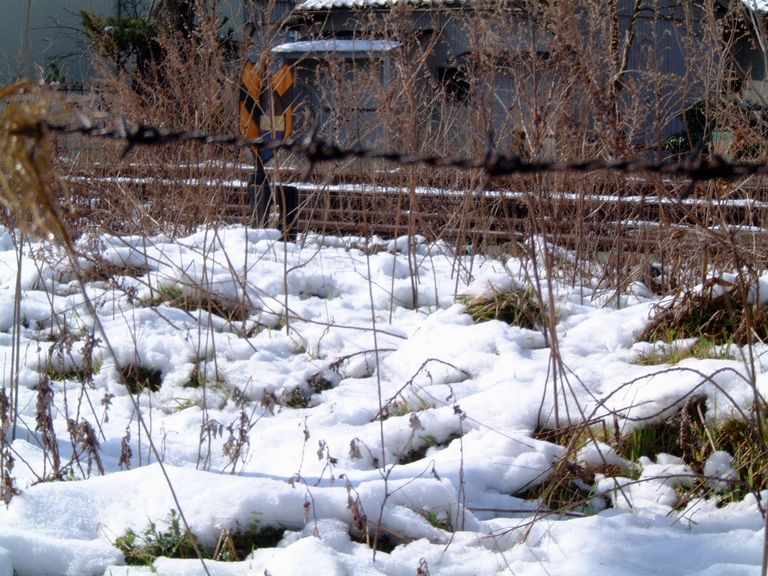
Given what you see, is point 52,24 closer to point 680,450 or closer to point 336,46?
point 336,46

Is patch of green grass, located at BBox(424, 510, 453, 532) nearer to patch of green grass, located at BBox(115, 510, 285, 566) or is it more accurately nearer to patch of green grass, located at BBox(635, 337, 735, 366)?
patch of green grass, located at BBox(115, 510, 285, 566)

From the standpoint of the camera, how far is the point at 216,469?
333 cm

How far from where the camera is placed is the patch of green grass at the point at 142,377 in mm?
4223

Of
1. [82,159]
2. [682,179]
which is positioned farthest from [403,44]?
[82,159]

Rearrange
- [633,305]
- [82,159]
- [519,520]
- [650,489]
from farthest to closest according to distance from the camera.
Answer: [82,159] < [633,305] < [650,489] < [519,520]

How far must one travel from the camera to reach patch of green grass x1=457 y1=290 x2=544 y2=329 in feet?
15.5

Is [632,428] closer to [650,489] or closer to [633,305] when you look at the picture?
[650,489]

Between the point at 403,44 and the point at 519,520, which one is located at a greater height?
the point at 403,44

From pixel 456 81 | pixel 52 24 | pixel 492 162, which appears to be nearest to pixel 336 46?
pixel 492 162

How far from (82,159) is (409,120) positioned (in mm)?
4849

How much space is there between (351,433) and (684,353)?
1519 millimetres

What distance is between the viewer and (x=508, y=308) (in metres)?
4.86

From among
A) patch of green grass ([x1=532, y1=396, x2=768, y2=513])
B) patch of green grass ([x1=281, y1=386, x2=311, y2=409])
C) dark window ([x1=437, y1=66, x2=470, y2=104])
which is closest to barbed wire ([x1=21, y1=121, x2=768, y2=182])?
patch of green grass ([x1=532, y1=396, x2=768, y2=513])

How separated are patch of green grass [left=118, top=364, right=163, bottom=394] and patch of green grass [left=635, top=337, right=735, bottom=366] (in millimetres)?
2213
